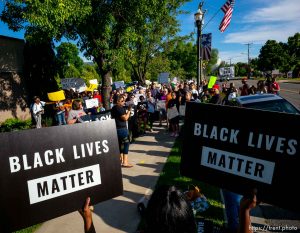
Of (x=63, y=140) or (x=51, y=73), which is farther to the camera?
(x=51, y=73)

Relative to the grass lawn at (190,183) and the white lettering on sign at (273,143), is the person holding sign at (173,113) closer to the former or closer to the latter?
the grass lawn at (190,183)

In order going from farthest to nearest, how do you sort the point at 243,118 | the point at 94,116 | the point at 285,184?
1. the point at 94,116
2. the point at 243,118
3. the point at 285,184

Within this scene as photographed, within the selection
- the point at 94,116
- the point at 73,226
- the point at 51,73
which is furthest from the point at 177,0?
the point at 73,226

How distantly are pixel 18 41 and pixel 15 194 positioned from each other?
18468mm

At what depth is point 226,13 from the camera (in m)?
15.1

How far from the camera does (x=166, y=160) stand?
8031 mm

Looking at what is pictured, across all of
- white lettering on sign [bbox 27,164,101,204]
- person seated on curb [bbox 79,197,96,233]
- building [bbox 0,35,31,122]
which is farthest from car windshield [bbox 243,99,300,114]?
building [bbox 0,35,31,122]

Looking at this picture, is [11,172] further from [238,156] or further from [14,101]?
[14,101]

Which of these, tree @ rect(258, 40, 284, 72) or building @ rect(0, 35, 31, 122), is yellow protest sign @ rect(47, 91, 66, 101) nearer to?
building @ rect(0, 35, 31, 122)

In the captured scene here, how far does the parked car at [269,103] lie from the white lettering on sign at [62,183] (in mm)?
6036

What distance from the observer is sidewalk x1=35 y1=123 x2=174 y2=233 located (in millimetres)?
4691

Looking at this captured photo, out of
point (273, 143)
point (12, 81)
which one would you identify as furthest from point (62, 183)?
point (12, 81)

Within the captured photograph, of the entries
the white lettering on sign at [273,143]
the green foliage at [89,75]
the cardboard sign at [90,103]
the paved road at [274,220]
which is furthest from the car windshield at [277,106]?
the green foliage at [89,75]

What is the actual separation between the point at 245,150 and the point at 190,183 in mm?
3766
